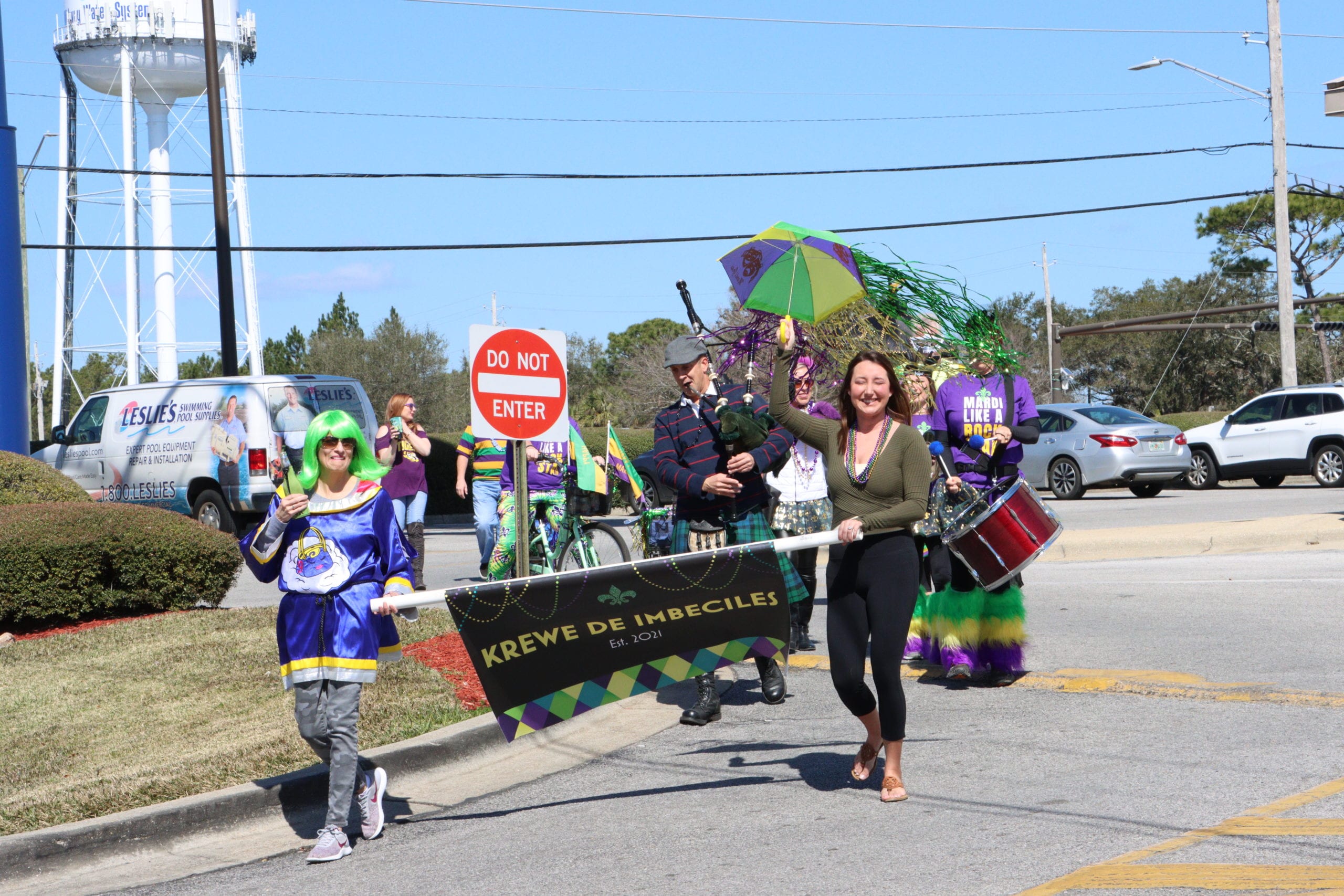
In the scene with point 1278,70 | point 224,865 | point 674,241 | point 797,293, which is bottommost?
point 224,865

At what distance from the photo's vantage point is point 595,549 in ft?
38.1

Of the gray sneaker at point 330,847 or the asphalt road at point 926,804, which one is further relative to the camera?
the gray sneaker at point 330,847

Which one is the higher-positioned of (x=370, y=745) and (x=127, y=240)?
(x=127, y=240)

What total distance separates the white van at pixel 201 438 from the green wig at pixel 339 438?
13.6m

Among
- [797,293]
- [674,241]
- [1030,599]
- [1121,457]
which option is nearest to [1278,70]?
[1121,457]

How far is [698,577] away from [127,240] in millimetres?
32165

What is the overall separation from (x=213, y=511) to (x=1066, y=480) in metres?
13.5

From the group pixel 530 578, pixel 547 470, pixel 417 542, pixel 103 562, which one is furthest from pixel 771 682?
pixel 103 562

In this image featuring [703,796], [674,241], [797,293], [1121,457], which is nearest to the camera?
[703,796]

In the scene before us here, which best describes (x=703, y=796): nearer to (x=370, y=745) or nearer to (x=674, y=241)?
(x=370, y=745)

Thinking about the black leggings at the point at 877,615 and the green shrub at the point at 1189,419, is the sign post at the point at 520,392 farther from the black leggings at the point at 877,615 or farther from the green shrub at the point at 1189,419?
the green shrub at the point at 1189,419

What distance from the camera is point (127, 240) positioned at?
34.4 meters

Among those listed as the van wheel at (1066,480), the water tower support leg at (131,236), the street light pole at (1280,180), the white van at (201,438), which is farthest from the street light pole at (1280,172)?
the water tower support leg at (131,236)

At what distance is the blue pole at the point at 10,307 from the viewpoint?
1515cm
